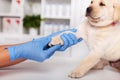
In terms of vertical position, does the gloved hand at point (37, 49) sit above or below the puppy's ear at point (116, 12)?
below

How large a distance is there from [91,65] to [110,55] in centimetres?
9

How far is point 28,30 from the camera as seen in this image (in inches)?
101

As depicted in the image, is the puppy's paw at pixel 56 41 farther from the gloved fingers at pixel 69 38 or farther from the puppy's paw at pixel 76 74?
the puppy's paw at pixel 76 74

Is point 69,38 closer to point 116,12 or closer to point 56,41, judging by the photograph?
point 56,41

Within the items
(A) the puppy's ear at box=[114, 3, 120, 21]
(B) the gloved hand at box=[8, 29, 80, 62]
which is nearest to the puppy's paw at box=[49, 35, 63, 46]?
(B) the gloved hand at box=[8, 29, 80, 62]

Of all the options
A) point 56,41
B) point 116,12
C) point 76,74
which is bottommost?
point 76,74

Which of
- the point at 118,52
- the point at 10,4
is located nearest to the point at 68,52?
the point at 10,4

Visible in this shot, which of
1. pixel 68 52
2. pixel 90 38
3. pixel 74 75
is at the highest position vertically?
pixel 90 38

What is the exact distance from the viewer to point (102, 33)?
996 mm

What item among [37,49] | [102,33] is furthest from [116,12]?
[37,49]

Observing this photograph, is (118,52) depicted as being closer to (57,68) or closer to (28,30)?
(57,68)

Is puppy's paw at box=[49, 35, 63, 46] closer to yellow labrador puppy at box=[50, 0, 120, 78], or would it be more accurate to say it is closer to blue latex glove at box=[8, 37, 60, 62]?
blue latex glove at box=[8, 37, 60, 62]

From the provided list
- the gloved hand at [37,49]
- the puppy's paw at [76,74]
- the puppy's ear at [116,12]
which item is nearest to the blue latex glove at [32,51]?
the gloved hand at [37,49]

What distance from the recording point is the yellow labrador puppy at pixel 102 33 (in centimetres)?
98
